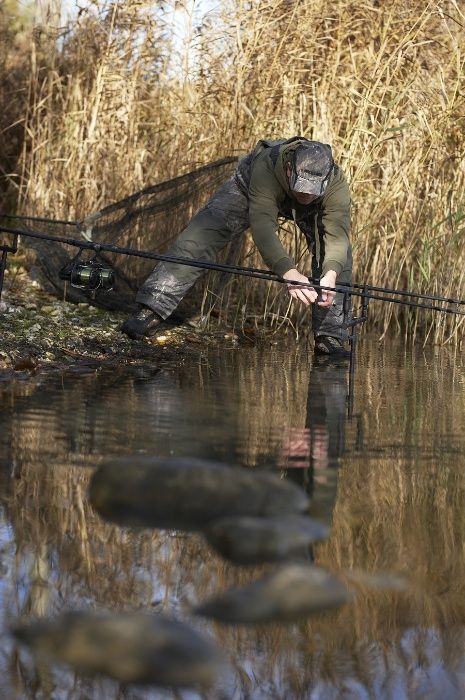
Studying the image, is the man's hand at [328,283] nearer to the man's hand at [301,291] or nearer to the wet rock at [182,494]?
the man's hand at [301,291]

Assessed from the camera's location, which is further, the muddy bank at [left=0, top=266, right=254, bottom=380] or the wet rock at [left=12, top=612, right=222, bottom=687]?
the muddy bank at [left=0, top=266, right=254, bottom=380]

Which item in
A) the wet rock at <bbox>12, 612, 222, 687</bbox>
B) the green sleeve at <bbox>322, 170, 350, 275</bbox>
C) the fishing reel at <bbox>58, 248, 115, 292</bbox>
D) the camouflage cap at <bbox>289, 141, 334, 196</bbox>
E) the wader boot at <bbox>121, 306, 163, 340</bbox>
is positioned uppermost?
the camouflage cap at <bbox>289, 141, 334, 196</bbox>

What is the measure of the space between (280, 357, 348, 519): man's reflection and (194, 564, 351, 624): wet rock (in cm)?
70

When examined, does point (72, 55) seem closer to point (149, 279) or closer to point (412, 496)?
point (149, 279)

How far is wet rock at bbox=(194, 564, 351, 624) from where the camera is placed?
2.65 m

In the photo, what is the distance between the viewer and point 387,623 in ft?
8.73

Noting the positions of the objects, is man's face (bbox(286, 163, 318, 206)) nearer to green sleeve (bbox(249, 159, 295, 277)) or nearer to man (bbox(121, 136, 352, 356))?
man (bbox(121, 136, 352, 356))

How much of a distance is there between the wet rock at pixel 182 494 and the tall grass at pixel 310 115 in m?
4.70

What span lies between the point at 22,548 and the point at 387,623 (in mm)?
974

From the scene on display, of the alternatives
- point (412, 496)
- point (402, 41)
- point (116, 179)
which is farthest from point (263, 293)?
A: point (412, 496)

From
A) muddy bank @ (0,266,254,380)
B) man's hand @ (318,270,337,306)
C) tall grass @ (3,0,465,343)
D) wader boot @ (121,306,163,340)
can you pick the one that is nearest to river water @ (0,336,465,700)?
muddy bank @ (0,266,254,380)

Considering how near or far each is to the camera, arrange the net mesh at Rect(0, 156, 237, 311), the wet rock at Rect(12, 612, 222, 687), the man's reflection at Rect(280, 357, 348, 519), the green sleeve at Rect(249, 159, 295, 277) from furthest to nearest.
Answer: the net mesh at Rect(0, 156, 237, 311) → the green sleeve at Rect(249, 159, 295, 277) → the man's reflection at Rect(280, 357, 348, 519) → the wet rock at Rect(12, 612, 222, 687)

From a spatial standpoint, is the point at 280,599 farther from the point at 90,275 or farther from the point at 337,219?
the point at 337,219

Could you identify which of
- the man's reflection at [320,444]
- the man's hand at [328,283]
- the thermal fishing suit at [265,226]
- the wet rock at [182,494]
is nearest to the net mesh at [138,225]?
the thermal fishing suit at [265,226]
